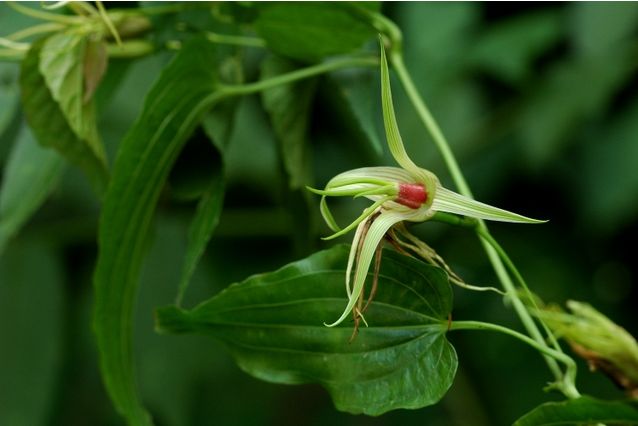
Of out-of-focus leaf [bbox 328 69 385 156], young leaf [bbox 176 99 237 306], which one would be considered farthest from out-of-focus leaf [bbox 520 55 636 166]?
young leaf [bbox 176 99 237 306]

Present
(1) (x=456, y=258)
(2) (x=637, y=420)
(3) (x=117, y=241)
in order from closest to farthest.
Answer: (2) (x=637, y=420) → (3) (x=117, y=241) → (1) (x=456, y=258)

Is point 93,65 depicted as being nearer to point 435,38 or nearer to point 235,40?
point 235,40

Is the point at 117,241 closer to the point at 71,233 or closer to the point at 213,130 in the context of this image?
the point at 213,130

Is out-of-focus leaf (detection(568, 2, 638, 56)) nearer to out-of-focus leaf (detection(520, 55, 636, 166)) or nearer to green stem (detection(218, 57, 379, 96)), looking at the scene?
out-of-focus leaf (detection(520, 55, 636, 166))

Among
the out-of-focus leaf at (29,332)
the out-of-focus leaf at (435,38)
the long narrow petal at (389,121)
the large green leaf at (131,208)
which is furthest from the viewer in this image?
the out-of-focus leaf at (435,38)

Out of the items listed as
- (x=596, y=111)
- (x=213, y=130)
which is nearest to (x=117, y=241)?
(x=213, y=130)

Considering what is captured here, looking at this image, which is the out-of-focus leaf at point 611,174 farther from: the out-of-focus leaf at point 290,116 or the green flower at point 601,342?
the green flower at point 601,342

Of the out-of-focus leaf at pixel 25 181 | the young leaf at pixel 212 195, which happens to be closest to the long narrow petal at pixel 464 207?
the young leaf at pixel 212 195
